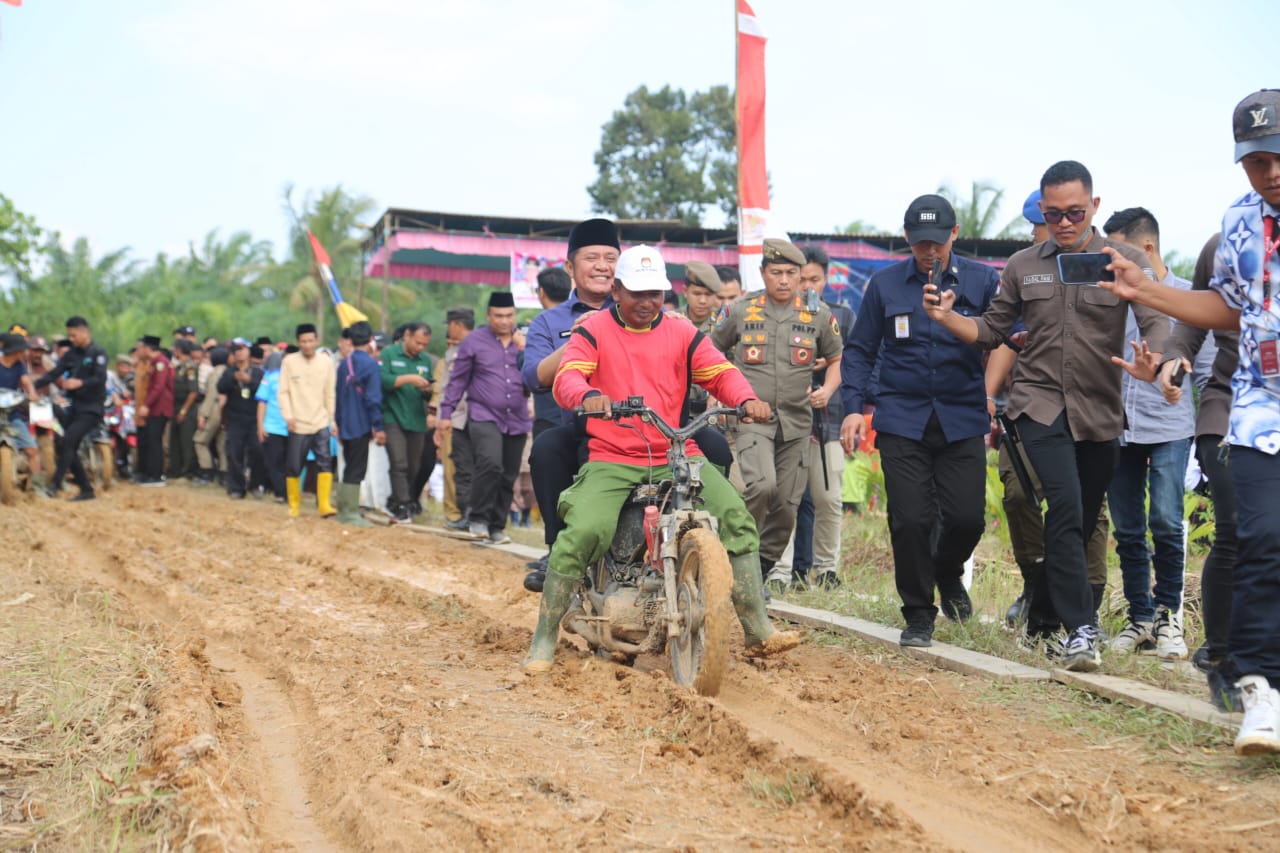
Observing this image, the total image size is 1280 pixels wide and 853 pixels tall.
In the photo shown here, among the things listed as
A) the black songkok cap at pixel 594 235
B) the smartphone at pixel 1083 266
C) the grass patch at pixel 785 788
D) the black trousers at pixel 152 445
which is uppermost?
the black songkok cap at pixel 594 235

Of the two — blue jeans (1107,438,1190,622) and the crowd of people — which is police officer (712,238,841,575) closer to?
the crowd of people

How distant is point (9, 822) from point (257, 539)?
29.3ft

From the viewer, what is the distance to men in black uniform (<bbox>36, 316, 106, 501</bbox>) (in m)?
16.9

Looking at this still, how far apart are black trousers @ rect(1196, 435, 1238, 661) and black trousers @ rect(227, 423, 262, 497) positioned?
48.5 feet

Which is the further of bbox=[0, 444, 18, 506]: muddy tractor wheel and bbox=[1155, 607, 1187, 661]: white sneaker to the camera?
bbox=[0, 444, 18, 506]: muddy tractor wheel

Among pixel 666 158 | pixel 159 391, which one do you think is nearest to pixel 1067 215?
pixel 159 391

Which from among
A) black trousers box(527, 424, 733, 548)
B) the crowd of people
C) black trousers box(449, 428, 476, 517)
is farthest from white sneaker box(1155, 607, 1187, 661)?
black trousers box(449, 428, 476, 517)

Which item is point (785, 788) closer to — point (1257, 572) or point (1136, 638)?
point (1257, 572)

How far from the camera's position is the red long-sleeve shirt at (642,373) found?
252 inches

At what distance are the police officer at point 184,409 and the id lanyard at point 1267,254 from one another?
18336 millimetres

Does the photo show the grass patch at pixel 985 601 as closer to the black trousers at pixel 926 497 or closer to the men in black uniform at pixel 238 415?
the black trousers at pixel 926 497

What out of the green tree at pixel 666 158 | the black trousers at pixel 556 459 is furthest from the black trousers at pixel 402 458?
the green tree at pixel 666 158

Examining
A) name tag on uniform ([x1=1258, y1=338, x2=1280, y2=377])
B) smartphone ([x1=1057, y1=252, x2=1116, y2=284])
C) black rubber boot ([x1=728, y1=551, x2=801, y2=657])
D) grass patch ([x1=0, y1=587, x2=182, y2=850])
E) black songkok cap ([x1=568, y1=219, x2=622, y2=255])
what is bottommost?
grass patch ([x1=0, y1=587, x2=182, y2=850])

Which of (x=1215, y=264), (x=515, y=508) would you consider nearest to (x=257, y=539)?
(x=515, y=508)
